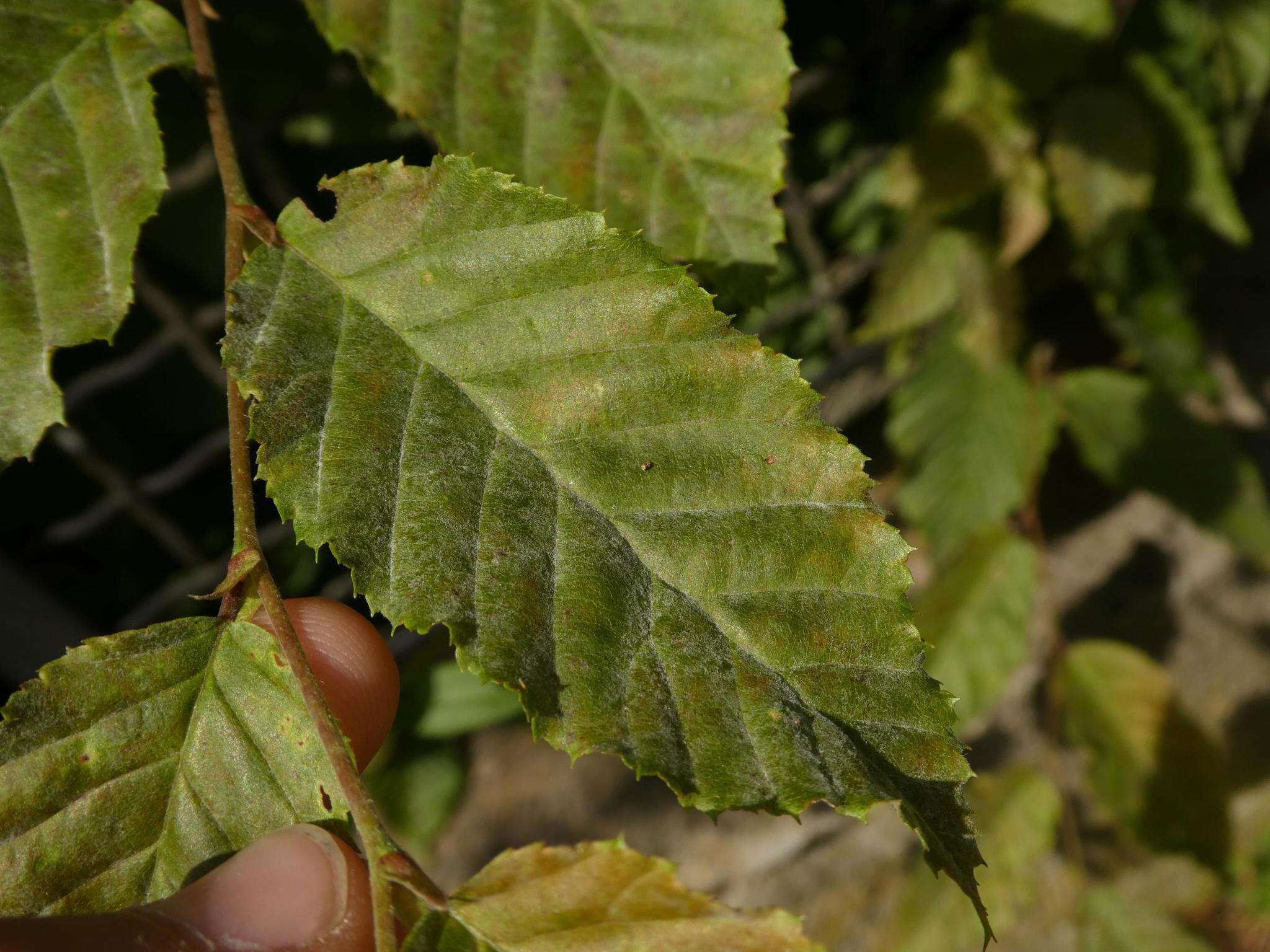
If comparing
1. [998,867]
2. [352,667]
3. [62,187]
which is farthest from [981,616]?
[62,187]

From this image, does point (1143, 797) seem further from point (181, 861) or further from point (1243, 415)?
point (181, 861)

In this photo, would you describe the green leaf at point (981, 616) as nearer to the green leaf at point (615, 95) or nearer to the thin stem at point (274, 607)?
the green leaf at point (615, 95)

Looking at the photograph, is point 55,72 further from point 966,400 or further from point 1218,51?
point 1218,51

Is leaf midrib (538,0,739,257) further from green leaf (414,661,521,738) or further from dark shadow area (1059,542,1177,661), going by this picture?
dark shadow area (1059,542,1177,661)

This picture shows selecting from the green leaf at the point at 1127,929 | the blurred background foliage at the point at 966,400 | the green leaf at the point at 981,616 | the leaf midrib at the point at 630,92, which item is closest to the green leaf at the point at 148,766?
the leaf midrib at the point at 630,92

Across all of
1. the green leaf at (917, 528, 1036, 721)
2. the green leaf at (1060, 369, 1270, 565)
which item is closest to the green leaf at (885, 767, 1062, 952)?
the green leaf at (917, 528, 1036, 721)

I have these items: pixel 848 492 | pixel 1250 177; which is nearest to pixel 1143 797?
pixel 1250 177
